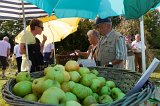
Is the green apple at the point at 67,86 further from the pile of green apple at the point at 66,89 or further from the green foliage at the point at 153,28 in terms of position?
the green foliage at the point at 153,28

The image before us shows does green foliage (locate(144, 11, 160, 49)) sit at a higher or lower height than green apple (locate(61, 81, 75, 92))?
higher

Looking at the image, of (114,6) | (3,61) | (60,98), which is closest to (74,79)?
(60,98)

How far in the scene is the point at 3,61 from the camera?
1127 centimetres

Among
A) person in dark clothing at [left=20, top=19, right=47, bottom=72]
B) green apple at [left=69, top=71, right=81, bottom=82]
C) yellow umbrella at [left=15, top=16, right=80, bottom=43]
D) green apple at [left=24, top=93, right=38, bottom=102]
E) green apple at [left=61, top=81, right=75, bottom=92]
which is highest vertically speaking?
yellow umbrella at [left=15, top=16, right=80, bottom=43]

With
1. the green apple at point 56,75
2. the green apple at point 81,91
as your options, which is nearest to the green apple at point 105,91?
the green apple at point 81,91

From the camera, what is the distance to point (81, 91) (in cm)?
185

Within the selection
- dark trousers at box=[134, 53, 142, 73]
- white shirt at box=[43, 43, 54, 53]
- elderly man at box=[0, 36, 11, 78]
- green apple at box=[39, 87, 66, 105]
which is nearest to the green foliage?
dark trousers at box=[134, 53, 142, 73]

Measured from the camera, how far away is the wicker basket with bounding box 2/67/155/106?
5.25 feet

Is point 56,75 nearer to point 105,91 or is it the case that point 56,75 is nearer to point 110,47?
point 105,91

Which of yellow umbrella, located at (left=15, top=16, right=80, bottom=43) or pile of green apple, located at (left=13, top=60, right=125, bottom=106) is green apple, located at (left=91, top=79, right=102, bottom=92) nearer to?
pile of green apple, located at (left=13, top=60, right=125, bottom=106)

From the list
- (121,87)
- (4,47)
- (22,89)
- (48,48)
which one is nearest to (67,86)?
(22,89)

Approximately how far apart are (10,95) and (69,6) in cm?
305

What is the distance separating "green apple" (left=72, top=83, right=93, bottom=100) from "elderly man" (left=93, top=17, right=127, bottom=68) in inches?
77.1

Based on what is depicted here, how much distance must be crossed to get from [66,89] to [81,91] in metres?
0.08
